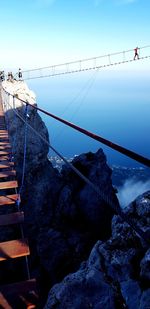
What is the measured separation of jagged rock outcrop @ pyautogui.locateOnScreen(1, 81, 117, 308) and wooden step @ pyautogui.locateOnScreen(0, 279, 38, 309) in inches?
552

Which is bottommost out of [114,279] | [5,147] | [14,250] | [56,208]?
[56,208]

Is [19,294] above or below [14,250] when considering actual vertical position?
below

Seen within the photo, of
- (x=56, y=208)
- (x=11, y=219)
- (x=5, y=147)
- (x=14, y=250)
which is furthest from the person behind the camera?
(x=56, y=208)

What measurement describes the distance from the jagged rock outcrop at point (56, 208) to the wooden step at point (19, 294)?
552 inches

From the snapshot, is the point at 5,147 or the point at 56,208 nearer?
the point at 5,147

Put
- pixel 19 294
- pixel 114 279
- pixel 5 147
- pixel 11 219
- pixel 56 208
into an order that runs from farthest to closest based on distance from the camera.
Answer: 1. pixel 56 208
2. pixel 5 147
3. pixel 11 219
4. pixel 114 279
5. pixel 19 294

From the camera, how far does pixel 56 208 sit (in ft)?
78.3

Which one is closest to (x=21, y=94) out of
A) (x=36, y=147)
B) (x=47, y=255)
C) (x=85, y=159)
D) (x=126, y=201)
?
(x=36, y=147)

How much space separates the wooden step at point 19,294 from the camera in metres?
4.88

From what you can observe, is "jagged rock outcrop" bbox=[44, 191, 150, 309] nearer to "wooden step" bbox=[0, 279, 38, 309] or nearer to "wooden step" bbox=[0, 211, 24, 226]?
"wooden step" bbox=[0, 279, 38, 309]

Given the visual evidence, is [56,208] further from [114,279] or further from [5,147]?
[114,279]

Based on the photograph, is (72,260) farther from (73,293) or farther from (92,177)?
(73,293)

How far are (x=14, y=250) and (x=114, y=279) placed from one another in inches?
80.6

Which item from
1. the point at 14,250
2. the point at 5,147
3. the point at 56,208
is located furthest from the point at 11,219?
the point at 56,208
